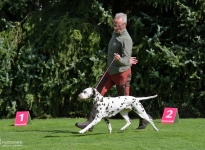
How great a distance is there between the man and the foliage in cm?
340

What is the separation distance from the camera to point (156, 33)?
12.2 m

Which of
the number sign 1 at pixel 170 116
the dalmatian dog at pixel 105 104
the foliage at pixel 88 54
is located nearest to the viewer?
the dalmatian dog at pixel 105 104

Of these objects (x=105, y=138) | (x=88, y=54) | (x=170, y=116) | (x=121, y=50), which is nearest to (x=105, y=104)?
(x=105, y=138)

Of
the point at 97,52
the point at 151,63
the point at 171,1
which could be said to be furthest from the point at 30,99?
the point at 171,1

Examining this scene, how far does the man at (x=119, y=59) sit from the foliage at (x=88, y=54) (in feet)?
11.1

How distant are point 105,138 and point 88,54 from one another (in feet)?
15.9

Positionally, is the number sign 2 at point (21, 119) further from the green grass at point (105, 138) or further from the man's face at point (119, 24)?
the man's face at point (119, 24)

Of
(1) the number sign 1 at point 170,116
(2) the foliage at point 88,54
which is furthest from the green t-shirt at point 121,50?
(2) the foliage at point 88,54

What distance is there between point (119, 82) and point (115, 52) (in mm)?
471

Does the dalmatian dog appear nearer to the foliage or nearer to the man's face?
the man's face

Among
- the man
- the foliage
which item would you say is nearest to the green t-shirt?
the man

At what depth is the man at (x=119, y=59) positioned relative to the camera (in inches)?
330

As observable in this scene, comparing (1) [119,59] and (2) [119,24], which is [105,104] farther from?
(2) [119,24]

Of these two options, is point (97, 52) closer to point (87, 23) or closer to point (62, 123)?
point (87, 23)
